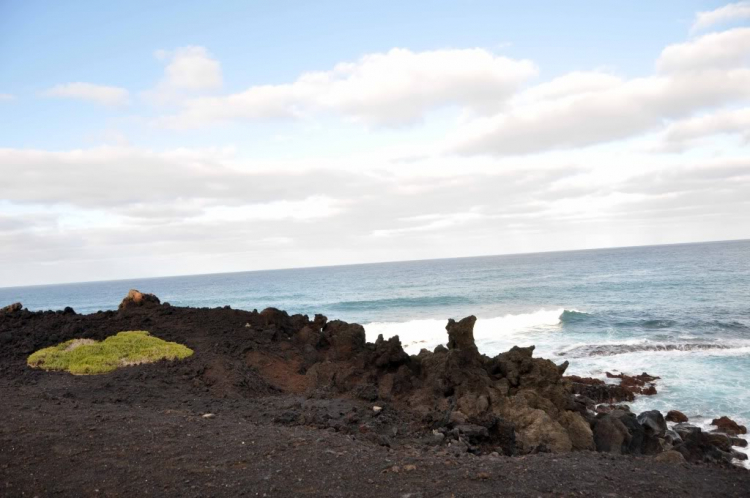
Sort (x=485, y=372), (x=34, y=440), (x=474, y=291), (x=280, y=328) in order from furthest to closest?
(x=474, y=291) → (x=280, y=328) → (x=485, y=372) → (x=34, y=440)

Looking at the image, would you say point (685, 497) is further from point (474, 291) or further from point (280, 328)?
point (474, 291)

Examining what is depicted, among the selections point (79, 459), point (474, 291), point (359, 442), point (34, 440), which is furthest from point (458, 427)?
point (474, 291)

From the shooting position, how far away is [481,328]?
42.9 metres

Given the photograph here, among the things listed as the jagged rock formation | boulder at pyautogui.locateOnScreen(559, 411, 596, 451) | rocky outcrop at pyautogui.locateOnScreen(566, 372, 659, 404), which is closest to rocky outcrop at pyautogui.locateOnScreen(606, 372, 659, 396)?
rocky outcrop at pyautogui.locateOnScreen(566, 372, 659, 404)

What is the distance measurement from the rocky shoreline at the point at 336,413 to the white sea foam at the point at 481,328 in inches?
565

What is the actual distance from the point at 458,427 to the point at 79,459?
8134 millimetres

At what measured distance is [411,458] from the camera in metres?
8.87

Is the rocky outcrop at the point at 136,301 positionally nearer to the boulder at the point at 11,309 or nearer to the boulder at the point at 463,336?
the boulder at the point at 11,309

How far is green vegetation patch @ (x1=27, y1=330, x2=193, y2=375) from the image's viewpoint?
1558cm

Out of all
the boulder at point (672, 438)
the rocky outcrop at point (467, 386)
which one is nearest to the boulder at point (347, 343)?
the rocky outcrop at point (467, 386)

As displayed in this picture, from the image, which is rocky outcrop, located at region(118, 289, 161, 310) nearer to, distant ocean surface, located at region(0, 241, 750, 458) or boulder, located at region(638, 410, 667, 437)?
distant ocean surface, located at region(0, 241, 750, 458)

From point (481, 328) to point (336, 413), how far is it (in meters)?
32.5

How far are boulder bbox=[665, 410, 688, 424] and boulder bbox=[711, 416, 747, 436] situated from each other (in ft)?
3.93

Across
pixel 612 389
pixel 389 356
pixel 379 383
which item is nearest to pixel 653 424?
pixel 612 389
